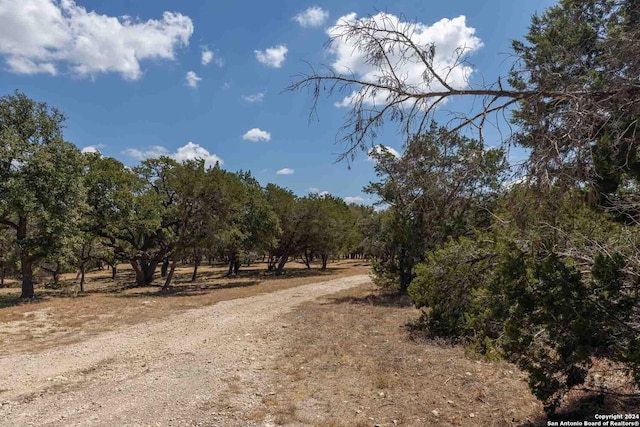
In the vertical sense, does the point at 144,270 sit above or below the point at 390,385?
above

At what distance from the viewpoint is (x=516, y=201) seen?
303 cm

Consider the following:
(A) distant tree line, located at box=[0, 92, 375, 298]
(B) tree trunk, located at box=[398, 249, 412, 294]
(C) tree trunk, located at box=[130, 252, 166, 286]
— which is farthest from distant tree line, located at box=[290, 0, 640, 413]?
(C) tree trunk, located at box=[130, 252, 166, 286]

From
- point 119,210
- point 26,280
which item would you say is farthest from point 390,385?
point 119,210

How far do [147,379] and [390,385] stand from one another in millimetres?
4301

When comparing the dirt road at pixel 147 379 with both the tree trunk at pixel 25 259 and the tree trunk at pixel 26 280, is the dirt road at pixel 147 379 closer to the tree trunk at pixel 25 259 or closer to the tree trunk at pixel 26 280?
the tree trunk at pixel 25 259

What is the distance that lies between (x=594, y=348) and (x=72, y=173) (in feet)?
67.1

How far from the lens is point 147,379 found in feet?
21.2

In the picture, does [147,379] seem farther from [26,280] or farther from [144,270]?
[144,270]

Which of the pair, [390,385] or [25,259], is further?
[25,259]

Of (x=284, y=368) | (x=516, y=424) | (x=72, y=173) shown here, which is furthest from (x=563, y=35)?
(x=72, y=173)

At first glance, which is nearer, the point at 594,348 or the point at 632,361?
the point at 632,361

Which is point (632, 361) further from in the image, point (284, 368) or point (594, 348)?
point (284, 368)

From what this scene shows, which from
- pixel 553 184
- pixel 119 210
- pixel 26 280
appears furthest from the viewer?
pixel 119 210

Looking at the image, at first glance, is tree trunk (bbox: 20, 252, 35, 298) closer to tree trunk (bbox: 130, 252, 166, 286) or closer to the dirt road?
tree trunk (bbox: 130, 252, 166, 286)
